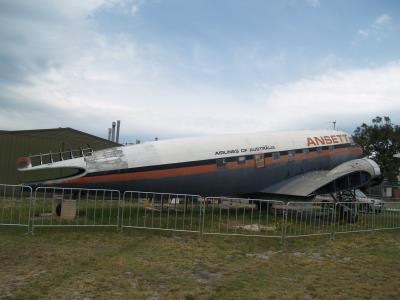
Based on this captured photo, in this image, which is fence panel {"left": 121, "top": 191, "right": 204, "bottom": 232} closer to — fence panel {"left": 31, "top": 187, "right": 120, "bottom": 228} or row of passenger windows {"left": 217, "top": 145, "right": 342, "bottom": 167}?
fence panel {"left": 31, "top": 187, "right": 120, "bottom": 228}

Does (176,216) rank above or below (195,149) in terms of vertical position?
below

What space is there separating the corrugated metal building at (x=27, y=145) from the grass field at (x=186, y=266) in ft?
50.9

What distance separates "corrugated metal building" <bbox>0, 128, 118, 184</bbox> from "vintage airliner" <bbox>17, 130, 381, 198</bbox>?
10.6 metres

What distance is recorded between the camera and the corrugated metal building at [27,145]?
2541 centimetres

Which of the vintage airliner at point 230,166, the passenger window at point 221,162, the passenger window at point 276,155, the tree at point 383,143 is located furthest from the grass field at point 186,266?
the tree at point 383,143

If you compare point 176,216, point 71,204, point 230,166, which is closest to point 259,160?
point 230,166

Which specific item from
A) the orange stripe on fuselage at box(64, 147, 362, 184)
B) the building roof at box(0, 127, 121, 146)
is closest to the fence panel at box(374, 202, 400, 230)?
the orange stripe on fuselage at box(64, 147, 362, 184)

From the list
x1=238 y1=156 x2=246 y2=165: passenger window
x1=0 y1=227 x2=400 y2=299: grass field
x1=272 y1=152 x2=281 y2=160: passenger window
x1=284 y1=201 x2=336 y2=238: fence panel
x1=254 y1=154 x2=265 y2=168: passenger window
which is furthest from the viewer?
x1=272 y1=152 x2=281 y2=160: passenger window

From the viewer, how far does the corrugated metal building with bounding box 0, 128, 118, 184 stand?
25.4 metres

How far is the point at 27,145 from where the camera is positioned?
86.4 ft

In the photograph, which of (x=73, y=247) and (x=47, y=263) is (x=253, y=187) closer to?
(x=73, y=247)

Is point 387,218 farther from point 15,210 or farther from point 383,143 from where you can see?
point 383,143

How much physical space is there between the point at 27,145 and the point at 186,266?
21722 millimetres

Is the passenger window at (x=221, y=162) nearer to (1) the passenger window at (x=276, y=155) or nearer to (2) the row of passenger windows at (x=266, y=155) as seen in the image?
(2) the row of passenger windows at (x=266, y=155)
